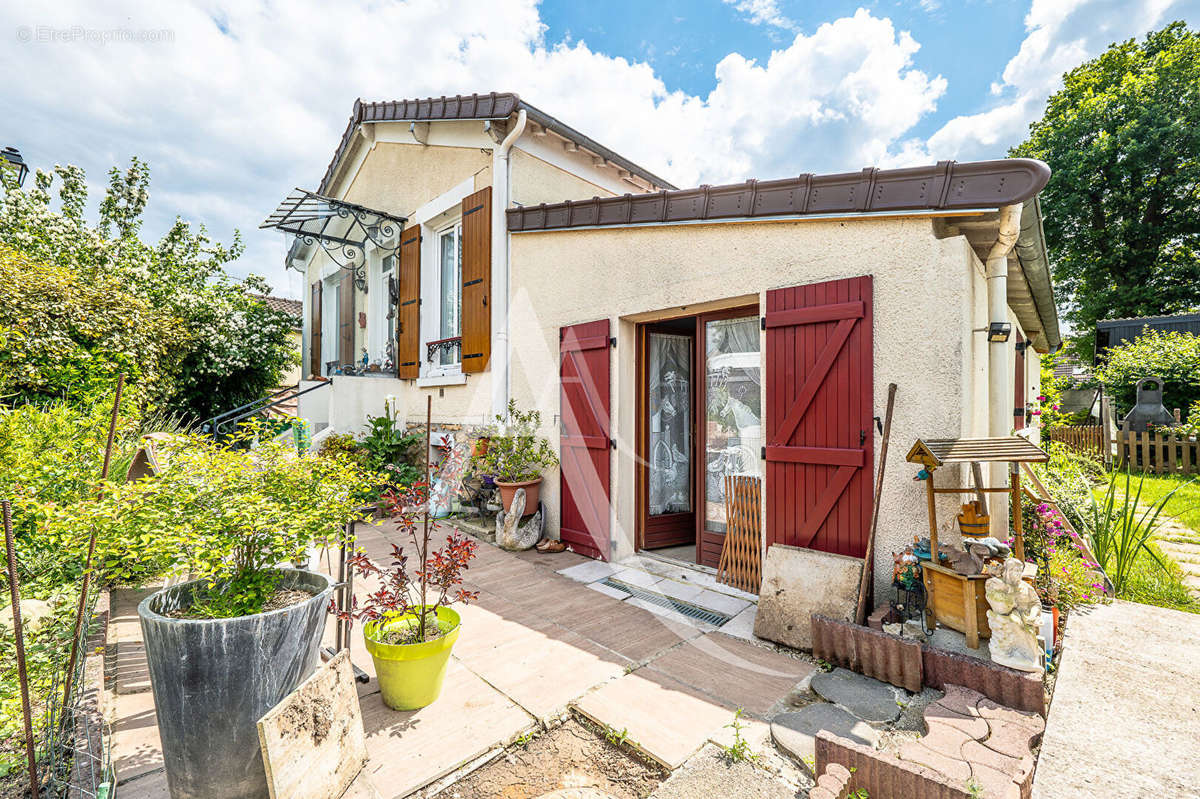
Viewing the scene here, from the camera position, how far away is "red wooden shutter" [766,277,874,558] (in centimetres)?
327

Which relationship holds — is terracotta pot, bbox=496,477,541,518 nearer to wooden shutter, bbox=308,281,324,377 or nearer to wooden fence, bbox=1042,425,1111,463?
wooden shutter, bbox=308,281,324,377

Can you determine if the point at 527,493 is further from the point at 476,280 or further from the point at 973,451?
the point at 973,451

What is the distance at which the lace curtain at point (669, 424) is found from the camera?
199 inches

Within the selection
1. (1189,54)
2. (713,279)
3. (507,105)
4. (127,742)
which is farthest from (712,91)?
(1189,54)

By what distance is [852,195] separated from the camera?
3.26 meters

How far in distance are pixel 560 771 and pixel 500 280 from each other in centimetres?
491

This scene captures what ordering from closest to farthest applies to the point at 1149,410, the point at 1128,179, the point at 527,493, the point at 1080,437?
the point at 527,493
the point at 1149,410
the point at 1080,437
the point at 1128,179

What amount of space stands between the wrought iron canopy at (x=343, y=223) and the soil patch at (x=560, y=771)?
699 cm

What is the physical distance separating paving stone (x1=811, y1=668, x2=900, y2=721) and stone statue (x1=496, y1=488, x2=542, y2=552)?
3.15 meters

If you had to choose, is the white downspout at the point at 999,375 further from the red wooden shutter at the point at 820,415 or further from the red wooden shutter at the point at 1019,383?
the red wooden shutter at the point at 1019,383

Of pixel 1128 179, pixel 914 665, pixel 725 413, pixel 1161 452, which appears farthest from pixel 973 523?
pixel 1128 179

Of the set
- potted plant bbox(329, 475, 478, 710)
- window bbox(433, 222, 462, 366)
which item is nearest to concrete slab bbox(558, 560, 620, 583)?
potted plant bbox(329, 475, 478, 710)

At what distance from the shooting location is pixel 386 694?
2.47 m

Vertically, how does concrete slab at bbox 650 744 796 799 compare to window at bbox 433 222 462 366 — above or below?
below
